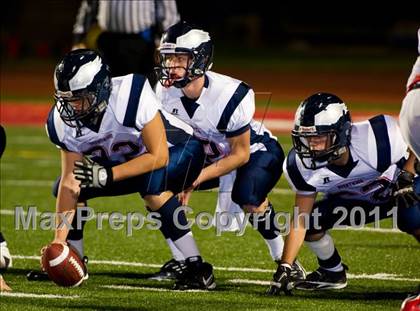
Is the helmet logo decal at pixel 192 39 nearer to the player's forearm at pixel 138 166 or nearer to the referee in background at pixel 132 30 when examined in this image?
the player's forearm at pixel 138 166

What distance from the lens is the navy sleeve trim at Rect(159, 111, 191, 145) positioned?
5.29 metres

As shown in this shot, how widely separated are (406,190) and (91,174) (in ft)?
4.45

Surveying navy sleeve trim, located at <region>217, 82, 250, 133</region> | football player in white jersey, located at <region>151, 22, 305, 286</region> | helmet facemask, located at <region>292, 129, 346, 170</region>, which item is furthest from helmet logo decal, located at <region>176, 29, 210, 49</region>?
helmet facemask, located at <region>292, 129, 346, 170</region>

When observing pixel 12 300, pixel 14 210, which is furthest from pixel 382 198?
pixel 14 210

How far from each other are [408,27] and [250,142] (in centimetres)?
1980

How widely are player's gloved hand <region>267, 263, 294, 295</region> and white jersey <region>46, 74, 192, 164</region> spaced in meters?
0.84

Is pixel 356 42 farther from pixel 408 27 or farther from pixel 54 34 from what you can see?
pixel 54 34

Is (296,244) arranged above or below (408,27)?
above

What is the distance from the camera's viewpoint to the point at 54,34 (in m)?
24.7

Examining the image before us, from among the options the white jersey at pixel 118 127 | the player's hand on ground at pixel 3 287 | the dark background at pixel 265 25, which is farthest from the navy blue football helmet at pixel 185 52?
the dark background at pixel 265 25

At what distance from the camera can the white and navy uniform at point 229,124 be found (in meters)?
5.29

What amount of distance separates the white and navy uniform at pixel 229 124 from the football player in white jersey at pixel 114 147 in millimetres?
246

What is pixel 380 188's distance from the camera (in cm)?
496

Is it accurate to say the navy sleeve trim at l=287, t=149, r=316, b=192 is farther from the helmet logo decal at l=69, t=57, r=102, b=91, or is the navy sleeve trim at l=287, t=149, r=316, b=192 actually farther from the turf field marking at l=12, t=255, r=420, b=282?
the helmet logo decal at l=69, t=57, r=102, b=91
